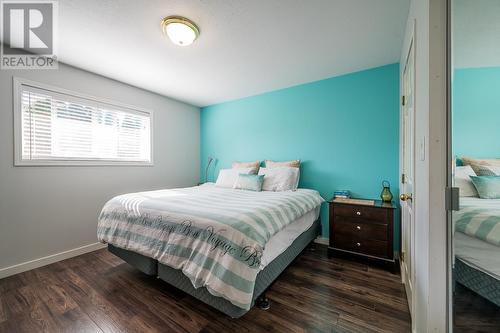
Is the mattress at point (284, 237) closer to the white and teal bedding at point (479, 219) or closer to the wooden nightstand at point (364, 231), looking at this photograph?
the wooden nightstand at point (364, 231)

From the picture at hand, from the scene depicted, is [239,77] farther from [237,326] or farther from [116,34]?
[237,326]

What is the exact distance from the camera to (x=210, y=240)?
1.33 meters

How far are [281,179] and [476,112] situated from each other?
206cm

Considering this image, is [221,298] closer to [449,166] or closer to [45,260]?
[449,166]

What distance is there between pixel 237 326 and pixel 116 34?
2.78 m

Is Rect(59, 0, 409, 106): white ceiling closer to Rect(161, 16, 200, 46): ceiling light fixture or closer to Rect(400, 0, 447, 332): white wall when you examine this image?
Rect(161, 16, 200, 46): ceiling light fixture

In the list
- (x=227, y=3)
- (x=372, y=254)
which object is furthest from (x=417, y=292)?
(x=227, y=3)

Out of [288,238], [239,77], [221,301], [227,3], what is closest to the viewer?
[221,301]

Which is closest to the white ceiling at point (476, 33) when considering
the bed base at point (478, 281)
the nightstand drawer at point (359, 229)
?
the bed base at point (478, 281)

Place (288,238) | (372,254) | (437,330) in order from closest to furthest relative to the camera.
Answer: (437,330) < (288,238) < (372,254)

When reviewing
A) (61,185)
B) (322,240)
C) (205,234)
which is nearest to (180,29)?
(205,234)

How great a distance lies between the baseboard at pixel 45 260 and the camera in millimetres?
2032

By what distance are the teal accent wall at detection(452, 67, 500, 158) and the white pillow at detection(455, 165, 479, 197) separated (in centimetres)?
7

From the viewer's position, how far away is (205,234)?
1365 millimetres
